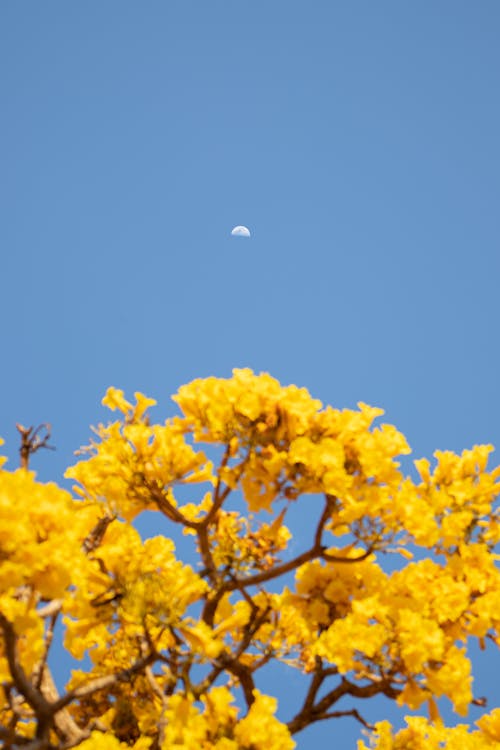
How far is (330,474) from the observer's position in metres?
5.20

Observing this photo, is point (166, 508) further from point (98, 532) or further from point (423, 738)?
point (423, 738)

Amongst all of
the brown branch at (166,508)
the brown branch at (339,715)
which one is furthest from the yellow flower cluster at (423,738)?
the brown branch at (166,508)

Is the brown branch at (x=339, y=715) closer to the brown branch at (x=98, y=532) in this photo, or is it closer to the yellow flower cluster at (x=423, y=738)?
the yellow flower cluster at (x=423, y=738)

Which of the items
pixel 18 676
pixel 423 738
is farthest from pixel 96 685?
pixel 423 738

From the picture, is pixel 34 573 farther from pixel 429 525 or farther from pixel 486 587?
pixel 486 587

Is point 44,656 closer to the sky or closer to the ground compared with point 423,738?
closer to the sky

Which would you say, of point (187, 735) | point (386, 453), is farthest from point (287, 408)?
point (187, 735)

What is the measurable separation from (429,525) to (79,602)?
288 cm

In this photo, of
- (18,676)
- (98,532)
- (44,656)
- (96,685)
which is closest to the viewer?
(18,676)

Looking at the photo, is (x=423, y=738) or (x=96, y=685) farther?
(x=423, y=738)

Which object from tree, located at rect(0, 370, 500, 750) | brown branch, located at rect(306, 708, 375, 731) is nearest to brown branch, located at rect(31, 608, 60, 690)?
tree, located at rect(0, 370, 500, 750)

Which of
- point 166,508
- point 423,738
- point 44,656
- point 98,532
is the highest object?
point 98,532

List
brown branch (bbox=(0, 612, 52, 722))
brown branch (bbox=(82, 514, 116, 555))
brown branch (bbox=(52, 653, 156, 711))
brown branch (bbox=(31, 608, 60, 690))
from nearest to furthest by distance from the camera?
brown branch (bbox=(0, 612, 52, 722)) → brown branch (bbox=(52, 653, 156, 711)) → brown branch (bbox=(31, 608, 60, 690)) → brown branch (bbox=(82, 514, 116, 555))

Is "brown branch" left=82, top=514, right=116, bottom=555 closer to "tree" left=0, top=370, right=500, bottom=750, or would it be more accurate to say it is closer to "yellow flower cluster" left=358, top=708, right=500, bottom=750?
"tree" left=0, top=370, right=500, bottom=750
